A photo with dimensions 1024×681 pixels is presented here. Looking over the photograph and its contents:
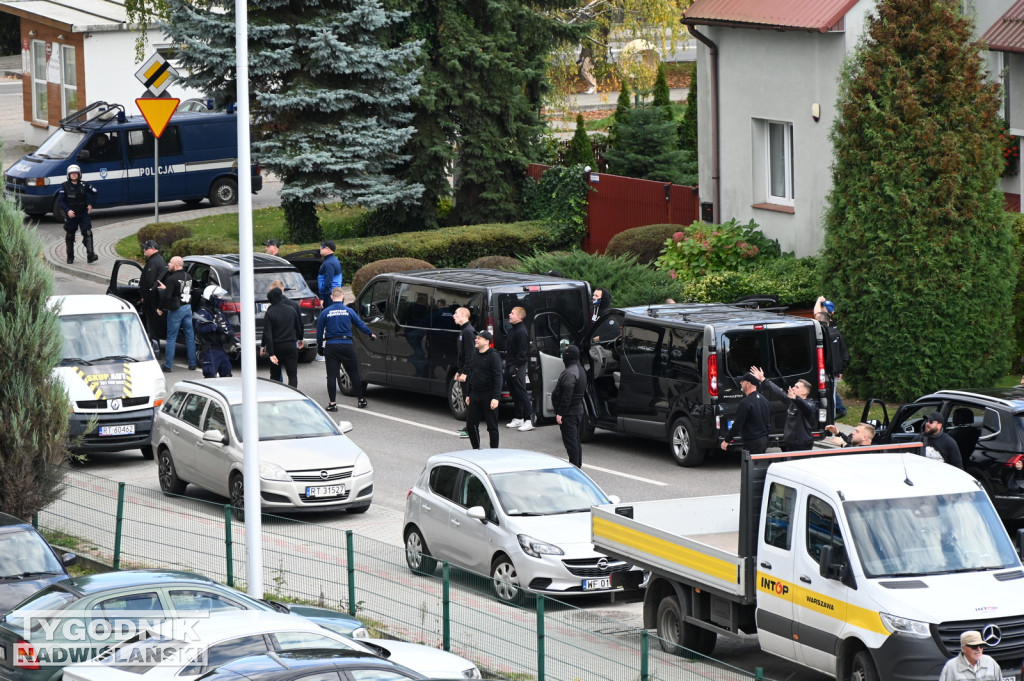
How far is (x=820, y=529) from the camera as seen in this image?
11094mm

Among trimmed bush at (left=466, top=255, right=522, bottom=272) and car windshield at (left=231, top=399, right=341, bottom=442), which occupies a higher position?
trimmed bush at (left=466, top=255, right=522, bottom=272)

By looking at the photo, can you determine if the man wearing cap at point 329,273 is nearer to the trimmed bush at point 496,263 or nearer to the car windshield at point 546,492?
the trimmed bush at point 496,263

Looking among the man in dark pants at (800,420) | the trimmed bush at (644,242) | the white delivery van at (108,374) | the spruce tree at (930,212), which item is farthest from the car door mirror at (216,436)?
the trimmed bush at (644,242)

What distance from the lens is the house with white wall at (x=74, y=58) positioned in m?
42.1

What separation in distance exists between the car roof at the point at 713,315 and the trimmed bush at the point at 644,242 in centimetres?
904

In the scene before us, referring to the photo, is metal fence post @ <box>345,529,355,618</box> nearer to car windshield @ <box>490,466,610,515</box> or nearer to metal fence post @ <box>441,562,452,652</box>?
metal fence post @ <box>441,562,452,652</box>

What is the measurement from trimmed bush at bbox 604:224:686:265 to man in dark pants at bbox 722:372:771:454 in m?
12.0

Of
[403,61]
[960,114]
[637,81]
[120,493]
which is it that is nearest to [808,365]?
[960,114]

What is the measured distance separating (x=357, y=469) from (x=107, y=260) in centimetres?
1692

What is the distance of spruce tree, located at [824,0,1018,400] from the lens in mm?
20328

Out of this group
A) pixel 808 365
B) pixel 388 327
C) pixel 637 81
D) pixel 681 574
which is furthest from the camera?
pixel 637 81

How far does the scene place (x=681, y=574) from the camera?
39.2 ft

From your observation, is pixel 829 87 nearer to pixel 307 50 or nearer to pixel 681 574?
pixel 307 50

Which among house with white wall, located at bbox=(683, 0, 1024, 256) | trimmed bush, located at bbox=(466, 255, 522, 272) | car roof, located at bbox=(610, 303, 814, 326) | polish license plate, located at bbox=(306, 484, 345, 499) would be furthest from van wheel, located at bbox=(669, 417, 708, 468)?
trimmed bush, located at bbox=(466, 255, 522, 272)
